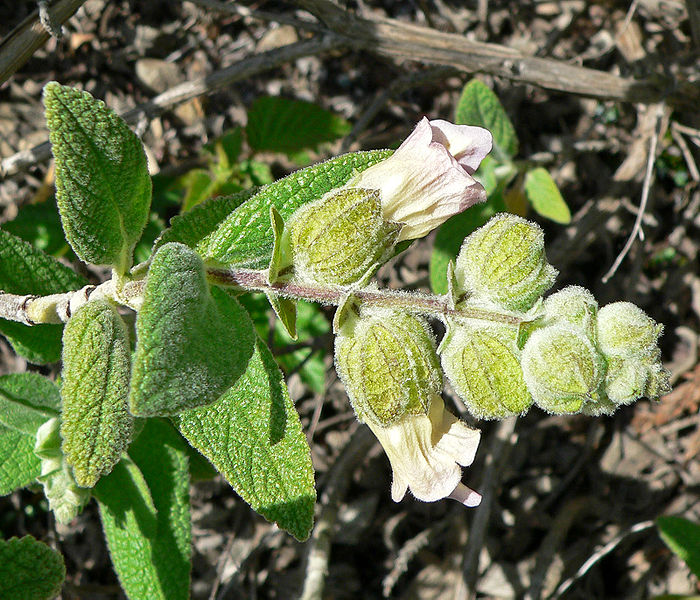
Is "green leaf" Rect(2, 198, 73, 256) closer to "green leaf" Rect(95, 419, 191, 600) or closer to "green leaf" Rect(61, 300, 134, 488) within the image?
"green leaf" Rect(95, 419, 191, 600)

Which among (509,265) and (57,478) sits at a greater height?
(509,265)

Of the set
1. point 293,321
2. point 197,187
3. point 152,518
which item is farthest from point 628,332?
point 197,187

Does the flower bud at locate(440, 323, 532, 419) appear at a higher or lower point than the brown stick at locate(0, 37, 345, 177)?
lower

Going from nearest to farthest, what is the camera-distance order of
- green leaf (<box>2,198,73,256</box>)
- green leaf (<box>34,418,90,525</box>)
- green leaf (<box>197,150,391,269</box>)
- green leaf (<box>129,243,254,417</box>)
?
green leaf (<box>129,243,254,417</box>) → green leaf (<box>197,150,391,269</box>) → green leaf (<box>34,418,90,525</box>) → green leaf (<box>2,198,73,256</box>)

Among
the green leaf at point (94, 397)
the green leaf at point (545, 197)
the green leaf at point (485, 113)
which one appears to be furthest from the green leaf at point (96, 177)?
Result: the green leaf at point (545, 197)

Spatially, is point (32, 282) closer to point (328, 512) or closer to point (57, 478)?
point (57, 478)

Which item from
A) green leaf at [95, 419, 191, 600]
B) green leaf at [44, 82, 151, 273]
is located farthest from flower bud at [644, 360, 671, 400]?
green leaf at [95, 419, 191, 600]

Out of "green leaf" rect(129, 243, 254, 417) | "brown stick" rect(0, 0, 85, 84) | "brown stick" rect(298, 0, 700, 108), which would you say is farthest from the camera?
"brown stick" rect(298, 0, 700, 108)
